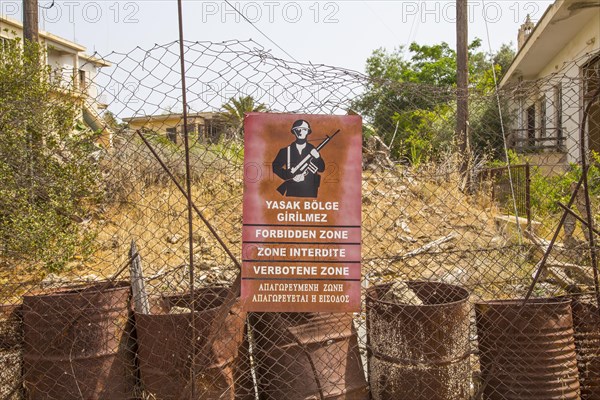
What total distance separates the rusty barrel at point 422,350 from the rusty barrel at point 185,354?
0.92 m

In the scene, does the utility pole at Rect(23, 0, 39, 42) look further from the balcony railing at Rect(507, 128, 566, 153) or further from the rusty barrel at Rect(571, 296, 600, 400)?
the rusty barrel at Rect(571, 296, 600, 400)

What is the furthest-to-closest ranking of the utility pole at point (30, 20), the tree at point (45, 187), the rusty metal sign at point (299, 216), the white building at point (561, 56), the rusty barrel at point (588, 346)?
the white building at point (561, 56) < the utility pole at point (30, 20) < the tree at point (45, 187) < the rusty barrel at point (588, 346) < the rusty metal sign at point (299, 216)

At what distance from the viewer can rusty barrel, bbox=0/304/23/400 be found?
3.35m

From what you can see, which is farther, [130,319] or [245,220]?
[130,319]

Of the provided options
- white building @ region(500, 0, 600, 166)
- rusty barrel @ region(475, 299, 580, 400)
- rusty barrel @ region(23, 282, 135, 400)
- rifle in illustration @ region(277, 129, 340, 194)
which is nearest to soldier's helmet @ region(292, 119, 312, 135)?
rifle in illustration @ region(277, 129, 340, 194)

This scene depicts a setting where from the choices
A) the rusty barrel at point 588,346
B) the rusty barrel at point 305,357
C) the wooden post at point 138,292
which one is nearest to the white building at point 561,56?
the rusty barrel at point 588,346

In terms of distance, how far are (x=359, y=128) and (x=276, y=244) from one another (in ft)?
2.65

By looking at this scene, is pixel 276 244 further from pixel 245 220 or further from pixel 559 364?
pixel 559 364

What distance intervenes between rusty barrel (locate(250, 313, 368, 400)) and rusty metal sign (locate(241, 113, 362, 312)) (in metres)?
0.24

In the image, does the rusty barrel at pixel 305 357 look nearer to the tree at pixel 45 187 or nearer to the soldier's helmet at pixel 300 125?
the soldier's helmet at pixel 300 125

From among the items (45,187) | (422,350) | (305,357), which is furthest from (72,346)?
(45,187)

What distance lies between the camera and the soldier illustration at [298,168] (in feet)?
10.5

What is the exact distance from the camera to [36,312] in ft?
10.7

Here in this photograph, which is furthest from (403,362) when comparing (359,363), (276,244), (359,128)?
(359,128)
